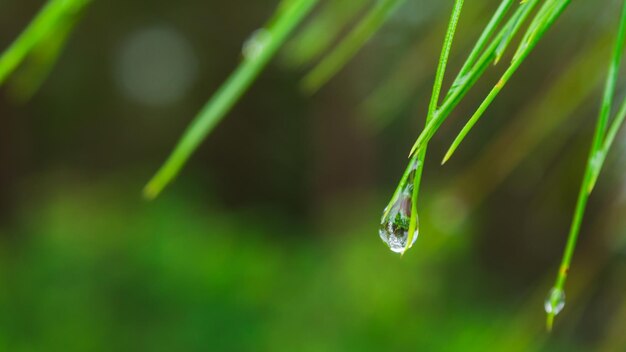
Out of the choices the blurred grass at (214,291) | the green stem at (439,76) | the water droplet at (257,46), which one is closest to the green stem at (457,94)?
the green stem at (439,76)

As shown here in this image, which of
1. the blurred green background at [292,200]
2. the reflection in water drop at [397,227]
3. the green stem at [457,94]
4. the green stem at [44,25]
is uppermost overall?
the green stem at [457,94]

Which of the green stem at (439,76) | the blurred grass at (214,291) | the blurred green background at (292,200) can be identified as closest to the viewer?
the green stem at (439,76)

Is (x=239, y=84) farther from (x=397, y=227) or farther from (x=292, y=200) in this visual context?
(x=292, y=200)

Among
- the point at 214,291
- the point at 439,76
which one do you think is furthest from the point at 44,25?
the point at 214,291

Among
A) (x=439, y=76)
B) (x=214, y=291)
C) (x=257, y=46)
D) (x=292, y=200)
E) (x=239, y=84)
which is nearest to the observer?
(x=439, y=76)

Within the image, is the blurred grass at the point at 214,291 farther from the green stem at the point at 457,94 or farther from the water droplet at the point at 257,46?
the green stem at the point at 457,94

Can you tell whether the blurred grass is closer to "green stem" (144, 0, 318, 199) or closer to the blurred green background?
the blurred green background
